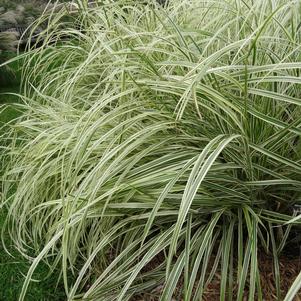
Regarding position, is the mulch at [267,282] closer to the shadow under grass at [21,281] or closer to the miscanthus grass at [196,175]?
the miscanthus grass at [196,175]

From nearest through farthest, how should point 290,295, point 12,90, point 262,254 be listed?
point 290,295 < point 262,254 < point 12,90

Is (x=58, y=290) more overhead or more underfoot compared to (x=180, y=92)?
more underfoot

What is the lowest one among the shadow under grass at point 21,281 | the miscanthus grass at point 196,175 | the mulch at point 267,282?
the shadow under grass at point 21,281

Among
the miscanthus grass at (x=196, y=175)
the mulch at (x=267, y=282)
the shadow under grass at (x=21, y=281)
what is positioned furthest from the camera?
the shadow under grass at (x=21, y=281)

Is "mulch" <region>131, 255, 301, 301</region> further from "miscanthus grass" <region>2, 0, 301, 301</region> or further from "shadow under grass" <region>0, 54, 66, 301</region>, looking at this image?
"shadow under grass" <region>0, 54, 66, 301</region>

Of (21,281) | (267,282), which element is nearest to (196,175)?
(267,282)

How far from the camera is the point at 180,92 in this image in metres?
1.55

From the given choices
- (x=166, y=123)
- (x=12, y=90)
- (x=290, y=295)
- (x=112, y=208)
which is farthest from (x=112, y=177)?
(x=12, y=90)

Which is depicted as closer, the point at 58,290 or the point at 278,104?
the point at 278,104

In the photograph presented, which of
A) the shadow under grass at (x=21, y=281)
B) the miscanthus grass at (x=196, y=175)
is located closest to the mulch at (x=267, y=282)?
the miscanthus grass at (x=196, y=175)

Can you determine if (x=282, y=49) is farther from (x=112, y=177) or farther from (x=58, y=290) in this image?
(x=58, y=290)

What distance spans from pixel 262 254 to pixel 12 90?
3434mm

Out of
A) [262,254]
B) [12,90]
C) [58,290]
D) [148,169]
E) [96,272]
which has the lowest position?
[12,90]

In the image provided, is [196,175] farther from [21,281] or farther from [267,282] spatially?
[21,281]
